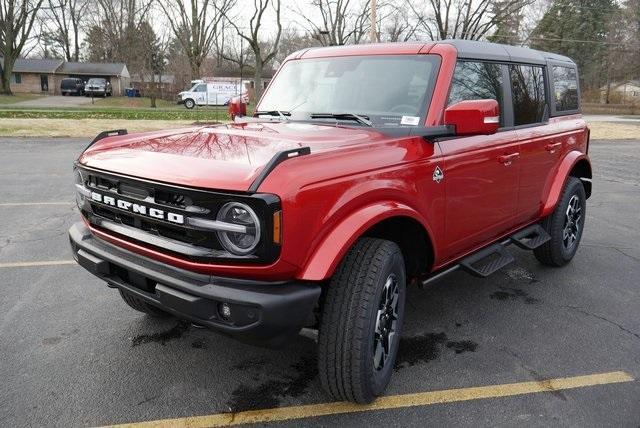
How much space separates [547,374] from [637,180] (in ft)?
30.9

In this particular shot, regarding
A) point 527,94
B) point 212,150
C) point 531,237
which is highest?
point 527,94

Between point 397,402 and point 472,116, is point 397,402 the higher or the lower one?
the lower one

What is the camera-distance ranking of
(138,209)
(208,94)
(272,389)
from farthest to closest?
1. (208,94)
2. (272,389)
3. (138,209)

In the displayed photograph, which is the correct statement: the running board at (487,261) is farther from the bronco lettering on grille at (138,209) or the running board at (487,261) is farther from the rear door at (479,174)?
the bronco lettering on grille at (138,209)

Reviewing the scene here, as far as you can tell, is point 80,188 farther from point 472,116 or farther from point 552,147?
point 552,147

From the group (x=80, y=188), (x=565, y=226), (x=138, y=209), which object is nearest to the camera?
(x=138, y=209)

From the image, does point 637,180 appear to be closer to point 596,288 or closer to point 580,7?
point 596,288

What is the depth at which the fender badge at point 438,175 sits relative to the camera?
318cm

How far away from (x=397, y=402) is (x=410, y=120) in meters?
1.68

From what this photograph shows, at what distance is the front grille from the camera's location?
7.59ft

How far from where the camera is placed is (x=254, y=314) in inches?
91.4

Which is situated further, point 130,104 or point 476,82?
point 130,104

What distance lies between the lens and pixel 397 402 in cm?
291

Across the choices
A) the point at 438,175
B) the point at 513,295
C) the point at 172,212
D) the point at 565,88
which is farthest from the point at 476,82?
the point at 172,212
